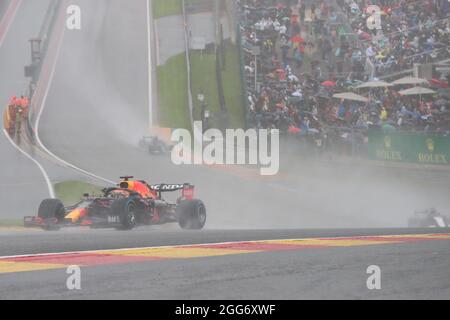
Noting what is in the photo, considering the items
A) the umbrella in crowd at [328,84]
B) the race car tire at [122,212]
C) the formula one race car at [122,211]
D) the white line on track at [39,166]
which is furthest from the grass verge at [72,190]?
the umbrella in crowd at [328,84]

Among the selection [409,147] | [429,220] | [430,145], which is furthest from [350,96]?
[429,220]

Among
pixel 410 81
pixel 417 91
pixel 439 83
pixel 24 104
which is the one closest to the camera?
pixel 417 91

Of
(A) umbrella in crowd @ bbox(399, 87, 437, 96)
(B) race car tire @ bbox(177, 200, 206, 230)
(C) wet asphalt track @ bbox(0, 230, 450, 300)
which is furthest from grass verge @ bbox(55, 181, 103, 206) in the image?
(C) wet asphalt track @ bbox(0, 230, 450, 300)

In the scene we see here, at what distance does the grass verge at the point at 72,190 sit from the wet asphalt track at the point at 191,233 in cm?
233

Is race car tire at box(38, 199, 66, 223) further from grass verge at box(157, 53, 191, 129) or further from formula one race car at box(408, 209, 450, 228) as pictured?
grass verge at box(157, 53, 191, 129)

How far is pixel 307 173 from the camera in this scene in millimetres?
31734

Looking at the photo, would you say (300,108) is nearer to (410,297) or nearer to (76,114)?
(76,114)

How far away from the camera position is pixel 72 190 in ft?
89.8

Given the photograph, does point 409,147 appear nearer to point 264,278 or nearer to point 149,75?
point 149,75

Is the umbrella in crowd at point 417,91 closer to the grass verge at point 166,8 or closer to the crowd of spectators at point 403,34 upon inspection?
the crowd of spectators at point 403,34

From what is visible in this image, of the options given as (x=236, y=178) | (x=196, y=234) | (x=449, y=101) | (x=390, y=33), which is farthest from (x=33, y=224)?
(x=390, y=33)

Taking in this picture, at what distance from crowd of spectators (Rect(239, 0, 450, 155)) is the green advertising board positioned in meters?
0.59

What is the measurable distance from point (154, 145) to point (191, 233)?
813 inches

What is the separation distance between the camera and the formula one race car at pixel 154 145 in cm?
3488
